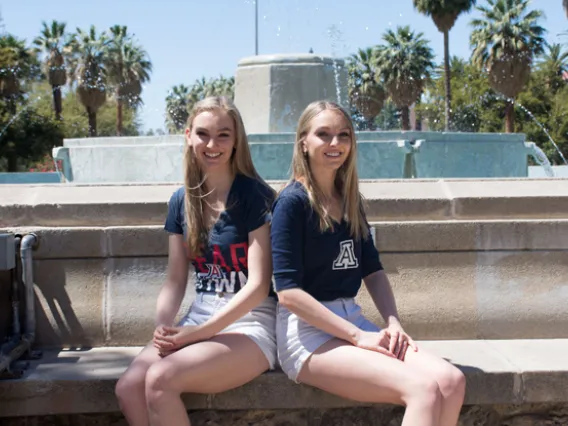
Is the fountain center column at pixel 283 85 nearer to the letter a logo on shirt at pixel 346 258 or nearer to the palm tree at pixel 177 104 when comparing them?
the letter a logo on shirt at pixel 346 258

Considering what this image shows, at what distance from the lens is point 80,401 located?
351 cm

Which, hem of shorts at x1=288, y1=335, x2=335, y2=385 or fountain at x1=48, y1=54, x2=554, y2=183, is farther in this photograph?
fountain at x1=48, y1=54, x2=554, y2=183

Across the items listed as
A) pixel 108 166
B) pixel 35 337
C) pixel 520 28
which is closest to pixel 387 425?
pixel 35 337

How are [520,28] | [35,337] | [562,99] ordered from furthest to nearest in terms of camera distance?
[562,99] → [520,28] → [35,337]

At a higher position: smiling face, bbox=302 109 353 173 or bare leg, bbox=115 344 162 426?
smiling face, bbox=302 109 353 173

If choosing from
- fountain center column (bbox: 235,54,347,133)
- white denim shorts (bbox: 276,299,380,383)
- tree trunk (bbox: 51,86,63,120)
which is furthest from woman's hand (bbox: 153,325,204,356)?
tree trunk (bbox: 51,86,63,120)

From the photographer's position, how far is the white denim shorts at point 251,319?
3408 millimetres

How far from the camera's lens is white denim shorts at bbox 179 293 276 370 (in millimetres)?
3408

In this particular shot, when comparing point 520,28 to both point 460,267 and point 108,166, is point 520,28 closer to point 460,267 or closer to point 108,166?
point 108,166

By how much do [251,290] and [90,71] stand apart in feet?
160

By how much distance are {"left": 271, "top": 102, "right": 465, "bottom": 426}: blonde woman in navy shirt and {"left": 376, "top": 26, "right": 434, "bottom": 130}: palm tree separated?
142ft

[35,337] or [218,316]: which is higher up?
[218,316]

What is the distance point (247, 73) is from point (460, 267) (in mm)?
8404

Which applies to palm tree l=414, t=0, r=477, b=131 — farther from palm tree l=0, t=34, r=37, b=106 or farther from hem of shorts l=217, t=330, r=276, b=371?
hem of shorts l=217, t=330, r=276, b=371
